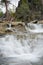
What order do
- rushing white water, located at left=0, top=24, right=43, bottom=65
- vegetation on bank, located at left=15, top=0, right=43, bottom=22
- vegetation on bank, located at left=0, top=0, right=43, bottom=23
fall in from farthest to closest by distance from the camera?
vegetation on bank, located at left=15, top=0, right=43, bottom=22, vegetation on bank, located at left=0, top=0, right=43, bottom=23, rushing white water, located at left=0, top=24, right=43, bottom=65

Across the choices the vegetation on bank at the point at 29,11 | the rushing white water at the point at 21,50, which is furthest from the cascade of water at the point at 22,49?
the vegetation on bank at the point at 29,11

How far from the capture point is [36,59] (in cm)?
838

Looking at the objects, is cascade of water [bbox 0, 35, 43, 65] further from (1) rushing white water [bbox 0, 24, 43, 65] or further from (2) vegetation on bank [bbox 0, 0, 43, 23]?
(2) vegetation on bank [bbox 0, 0, 43, 23]

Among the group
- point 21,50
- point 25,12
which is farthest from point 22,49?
point 25,12

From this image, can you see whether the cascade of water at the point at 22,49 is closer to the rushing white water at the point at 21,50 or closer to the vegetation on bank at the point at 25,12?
the rushing white water at the point at 21,50

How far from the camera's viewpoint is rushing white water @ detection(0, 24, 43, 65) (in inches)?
320

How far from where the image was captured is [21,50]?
32.0ft

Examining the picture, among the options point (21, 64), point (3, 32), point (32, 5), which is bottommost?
point (21, 64)

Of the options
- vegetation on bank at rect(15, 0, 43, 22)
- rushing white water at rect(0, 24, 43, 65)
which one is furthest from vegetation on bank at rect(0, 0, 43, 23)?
rushing white water at rect(0, 24, 43, 65)

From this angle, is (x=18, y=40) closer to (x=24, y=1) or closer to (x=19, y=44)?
(x=19, y=44)

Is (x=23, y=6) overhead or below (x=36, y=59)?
overhead

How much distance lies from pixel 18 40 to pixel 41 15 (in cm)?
1504

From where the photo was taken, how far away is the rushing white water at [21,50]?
8.14 m

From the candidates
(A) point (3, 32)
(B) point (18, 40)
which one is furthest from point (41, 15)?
(B) point (18, 40)
